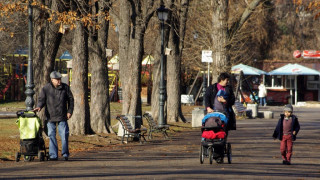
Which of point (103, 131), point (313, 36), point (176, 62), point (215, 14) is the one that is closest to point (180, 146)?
point (103, 131)

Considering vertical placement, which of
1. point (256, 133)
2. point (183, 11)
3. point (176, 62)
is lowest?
point (256, 133)

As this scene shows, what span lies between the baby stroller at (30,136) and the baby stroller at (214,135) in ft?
11.0

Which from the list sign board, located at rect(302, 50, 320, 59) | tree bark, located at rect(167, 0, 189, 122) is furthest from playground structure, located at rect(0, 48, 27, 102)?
sign board, located at rect(302, 50, 320, 59)

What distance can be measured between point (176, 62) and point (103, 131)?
896 centimetres

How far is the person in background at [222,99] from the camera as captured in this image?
1468 centimetres

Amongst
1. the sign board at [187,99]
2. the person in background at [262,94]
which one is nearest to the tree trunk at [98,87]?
the sign board at [187,99]

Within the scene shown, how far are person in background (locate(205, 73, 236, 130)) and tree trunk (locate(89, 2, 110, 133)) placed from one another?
8802 millimetres

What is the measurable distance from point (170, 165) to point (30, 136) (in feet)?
9.85

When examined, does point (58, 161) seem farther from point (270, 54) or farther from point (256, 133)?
point (270, 54)

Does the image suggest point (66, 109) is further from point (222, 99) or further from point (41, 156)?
point (222, 99)

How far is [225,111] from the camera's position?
1463cm

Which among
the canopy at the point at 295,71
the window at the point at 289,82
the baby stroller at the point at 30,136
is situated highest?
the canopy at the point at 295,71

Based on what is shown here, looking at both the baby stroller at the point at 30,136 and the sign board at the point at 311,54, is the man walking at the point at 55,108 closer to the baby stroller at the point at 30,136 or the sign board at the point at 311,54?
the baby stroller at the point at 30,136

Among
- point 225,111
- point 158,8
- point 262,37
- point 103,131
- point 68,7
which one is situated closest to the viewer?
point 225,111
